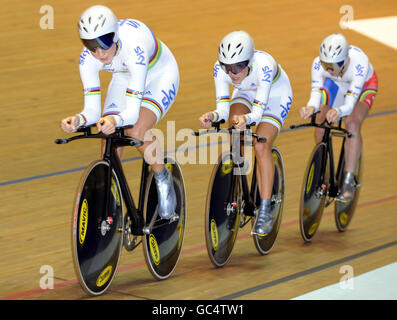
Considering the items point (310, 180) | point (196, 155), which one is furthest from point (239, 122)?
point (196, 155)

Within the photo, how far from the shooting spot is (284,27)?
32.0 ft

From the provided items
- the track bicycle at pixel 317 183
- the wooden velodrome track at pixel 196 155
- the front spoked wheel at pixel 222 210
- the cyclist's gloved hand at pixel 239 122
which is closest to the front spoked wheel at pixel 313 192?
the track bicycle at pixel 317 183

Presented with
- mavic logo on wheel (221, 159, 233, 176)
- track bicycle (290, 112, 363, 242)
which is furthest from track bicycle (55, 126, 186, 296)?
track bicycle (290, 112, 363, 242)

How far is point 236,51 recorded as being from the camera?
3.89 meters

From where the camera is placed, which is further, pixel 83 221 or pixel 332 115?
pixel 332 115

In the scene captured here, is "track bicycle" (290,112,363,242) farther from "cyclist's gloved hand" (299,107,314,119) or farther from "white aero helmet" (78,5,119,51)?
"white aero helmet" (78,5,119,51)

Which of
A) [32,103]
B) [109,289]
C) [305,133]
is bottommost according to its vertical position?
[109,289]

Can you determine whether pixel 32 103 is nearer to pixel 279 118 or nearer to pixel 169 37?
pixel 169 37

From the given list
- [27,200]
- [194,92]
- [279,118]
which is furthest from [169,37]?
[279,118]

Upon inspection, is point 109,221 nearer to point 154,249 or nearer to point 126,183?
point 126,183

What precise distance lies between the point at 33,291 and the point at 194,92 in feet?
14.5

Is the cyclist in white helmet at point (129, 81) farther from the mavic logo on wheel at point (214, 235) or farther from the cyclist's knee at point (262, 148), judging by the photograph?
the cyclist's knee at point (262, 148)

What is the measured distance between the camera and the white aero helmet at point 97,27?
10.9ft

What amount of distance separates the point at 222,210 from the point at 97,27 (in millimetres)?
1282
